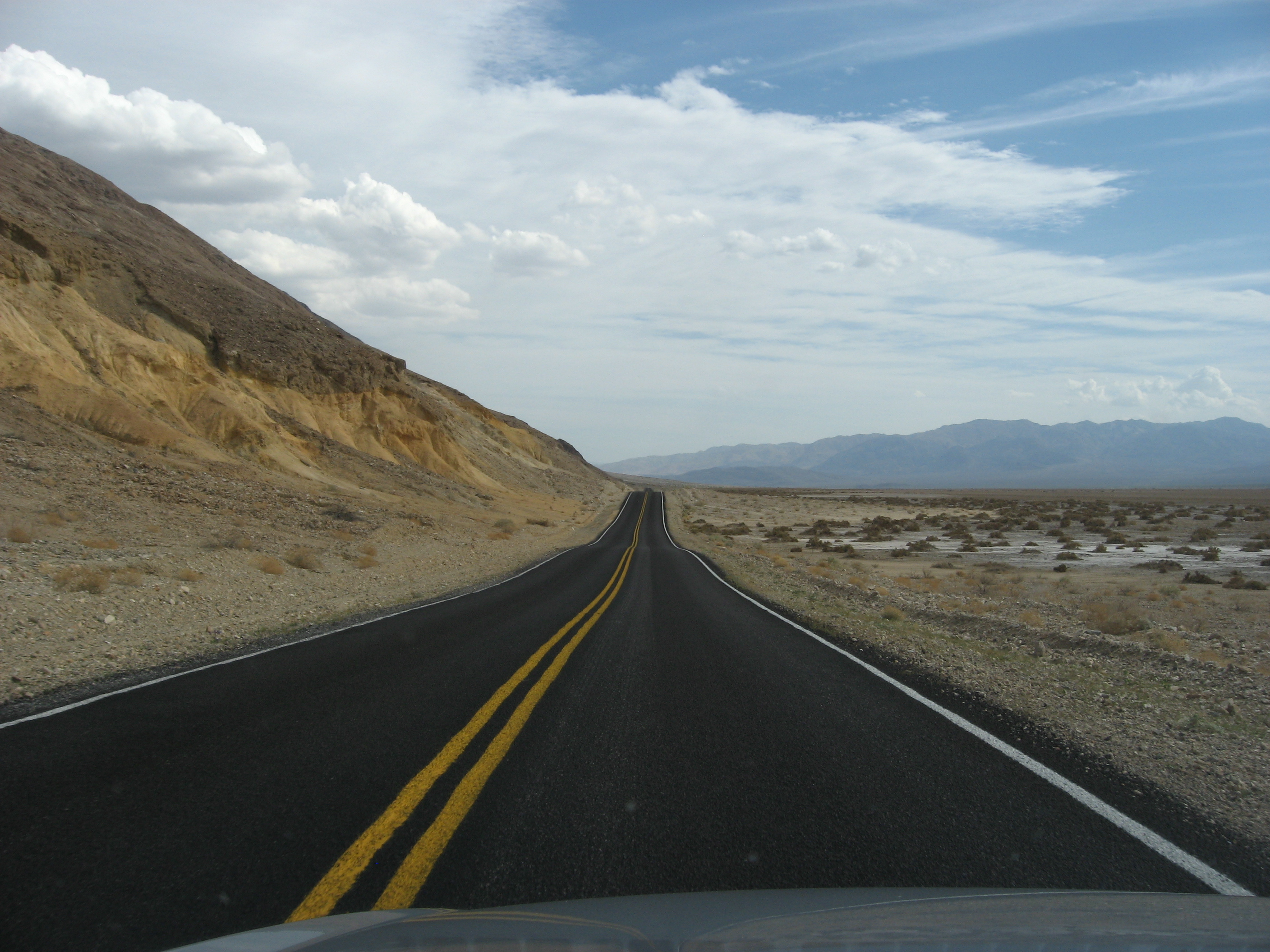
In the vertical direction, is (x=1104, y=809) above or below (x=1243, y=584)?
above

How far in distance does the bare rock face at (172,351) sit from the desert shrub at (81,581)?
17149 millimetres

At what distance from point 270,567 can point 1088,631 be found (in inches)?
682

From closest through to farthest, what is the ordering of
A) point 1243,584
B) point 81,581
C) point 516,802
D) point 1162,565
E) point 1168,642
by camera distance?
point 516,802
point 1168,642
point 81,581
point 1243,584
point 1162,565

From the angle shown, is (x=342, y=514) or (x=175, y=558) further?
(x=342, y=514)

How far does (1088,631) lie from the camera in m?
13.5

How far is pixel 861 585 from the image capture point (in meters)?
20.5

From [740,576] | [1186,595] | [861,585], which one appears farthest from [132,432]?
[1186,595]

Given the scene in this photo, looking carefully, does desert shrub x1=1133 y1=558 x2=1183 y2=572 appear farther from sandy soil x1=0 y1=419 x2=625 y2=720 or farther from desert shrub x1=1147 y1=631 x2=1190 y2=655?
sandy soil x1=0 y1=419 x2=625 y2=720

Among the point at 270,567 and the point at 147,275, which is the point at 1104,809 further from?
the point at 147,275

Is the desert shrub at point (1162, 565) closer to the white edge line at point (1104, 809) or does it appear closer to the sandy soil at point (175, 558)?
the sandy soil at point (175, 558)

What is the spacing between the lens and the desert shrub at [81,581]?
11.9 metres

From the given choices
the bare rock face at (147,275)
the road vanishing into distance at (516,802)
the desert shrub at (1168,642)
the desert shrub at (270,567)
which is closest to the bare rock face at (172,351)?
the bare rock face at (147,275)

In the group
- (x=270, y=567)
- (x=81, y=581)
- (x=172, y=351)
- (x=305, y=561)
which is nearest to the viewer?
(x=81, y=581)

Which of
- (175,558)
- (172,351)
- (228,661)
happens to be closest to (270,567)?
(175,558)
